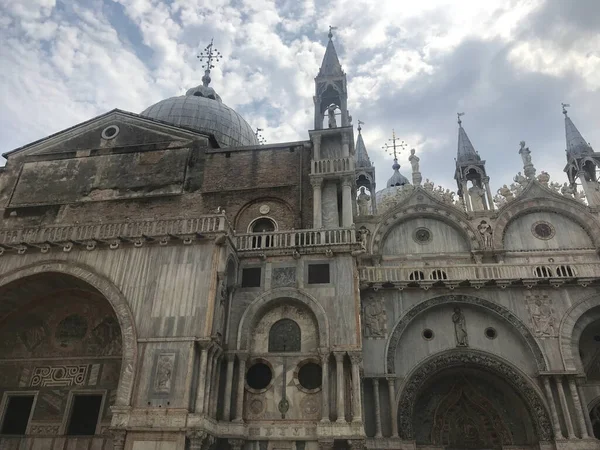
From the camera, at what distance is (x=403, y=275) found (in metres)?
20.4

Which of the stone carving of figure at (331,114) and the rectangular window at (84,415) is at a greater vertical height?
the stone carving of figure at (331,114)

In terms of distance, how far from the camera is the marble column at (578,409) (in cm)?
1681

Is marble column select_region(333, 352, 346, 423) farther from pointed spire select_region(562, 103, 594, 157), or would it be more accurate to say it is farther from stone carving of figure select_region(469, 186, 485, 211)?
pointed spire select_region(562, 103, 594, 157)

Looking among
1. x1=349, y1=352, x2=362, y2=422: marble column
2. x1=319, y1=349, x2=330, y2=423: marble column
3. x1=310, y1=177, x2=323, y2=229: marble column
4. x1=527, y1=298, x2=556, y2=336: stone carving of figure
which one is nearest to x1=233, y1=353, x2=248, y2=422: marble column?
x1=319, y1=349, x2=330, y2=423: marble column

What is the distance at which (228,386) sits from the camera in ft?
52.7

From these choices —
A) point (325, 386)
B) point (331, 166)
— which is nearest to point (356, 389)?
point (325, 386)

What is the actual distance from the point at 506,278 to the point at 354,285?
7.18 m

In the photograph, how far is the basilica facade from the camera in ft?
50.9

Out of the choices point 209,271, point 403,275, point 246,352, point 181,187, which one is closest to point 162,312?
point 209,271

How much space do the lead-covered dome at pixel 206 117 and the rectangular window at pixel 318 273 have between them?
1685 cm

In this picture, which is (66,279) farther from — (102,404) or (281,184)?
(281,184)

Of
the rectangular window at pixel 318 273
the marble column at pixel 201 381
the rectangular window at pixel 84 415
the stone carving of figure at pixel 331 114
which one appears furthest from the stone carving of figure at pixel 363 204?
the rectangular window at pixel 84 415

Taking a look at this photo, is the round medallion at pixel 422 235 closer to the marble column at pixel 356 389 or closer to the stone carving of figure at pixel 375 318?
the stone carving of figure at pixel 375 318

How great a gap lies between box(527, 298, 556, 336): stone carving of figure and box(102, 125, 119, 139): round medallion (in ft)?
73.2
